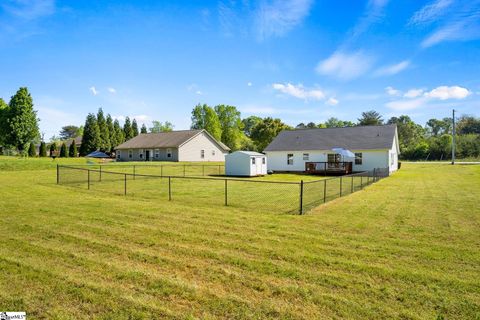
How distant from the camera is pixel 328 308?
390 centimetres

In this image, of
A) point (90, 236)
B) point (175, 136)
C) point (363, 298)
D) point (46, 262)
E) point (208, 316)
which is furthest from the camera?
point (175, 136)

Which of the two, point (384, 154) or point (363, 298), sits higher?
point (384, 154)

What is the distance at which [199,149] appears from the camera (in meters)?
45.2

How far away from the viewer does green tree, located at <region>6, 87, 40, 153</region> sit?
140ft

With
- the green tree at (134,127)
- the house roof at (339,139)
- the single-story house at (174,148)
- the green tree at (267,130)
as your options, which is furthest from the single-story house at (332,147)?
the green tree at (134,127)

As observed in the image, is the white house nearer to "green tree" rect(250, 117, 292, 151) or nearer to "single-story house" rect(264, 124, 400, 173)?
"single-story house" rect(264, 124, 400, 173)

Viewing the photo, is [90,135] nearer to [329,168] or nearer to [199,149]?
[199,149]

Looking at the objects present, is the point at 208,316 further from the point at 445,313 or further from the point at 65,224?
the point at 65,224

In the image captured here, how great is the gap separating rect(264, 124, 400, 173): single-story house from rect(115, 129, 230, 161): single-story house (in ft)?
45.4

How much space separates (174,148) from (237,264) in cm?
3805

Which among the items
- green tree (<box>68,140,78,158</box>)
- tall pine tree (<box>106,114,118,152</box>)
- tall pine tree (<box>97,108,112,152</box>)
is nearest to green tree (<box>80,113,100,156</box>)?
green tree (<box>68,140,78,158</box>)

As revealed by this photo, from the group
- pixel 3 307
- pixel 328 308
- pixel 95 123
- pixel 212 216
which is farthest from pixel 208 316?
pixel 95 123

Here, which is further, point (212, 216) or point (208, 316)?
point (212, 216)

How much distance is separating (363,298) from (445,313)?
968 millimetres
